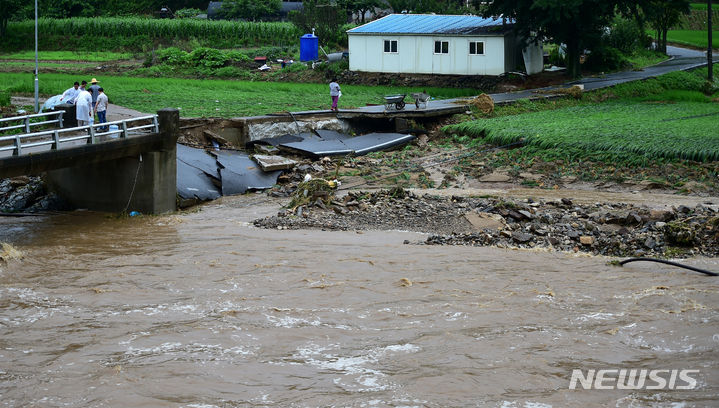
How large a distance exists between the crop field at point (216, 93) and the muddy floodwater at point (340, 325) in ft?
48.3

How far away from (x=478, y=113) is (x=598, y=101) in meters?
7.80

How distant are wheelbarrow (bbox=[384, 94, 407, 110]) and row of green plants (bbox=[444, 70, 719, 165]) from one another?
7.62 ft

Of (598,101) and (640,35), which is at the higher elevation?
(640,35)

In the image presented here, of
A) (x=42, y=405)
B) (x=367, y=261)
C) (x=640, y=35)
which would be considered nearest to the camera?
(x=42, y=405)

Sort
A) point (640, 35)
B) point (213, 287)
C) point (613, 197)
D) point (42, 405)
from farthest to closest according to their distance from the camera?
point (640, 35), point (613, 197), point (213, 287), point (42, 405)

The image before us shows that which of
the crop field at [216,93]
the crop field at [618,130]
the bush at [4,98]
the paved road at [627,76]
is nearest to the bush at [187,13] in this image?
the crop field at [216,93]

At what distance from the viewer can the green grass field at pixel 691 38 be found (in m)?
67.1

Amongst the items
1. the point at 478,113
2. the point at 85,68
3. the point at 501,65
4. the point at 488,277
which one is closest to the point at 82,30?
the point at 85,68

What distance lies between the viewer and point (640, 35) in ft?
204

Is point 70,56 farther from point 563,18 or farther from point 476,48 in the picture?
point 563,18

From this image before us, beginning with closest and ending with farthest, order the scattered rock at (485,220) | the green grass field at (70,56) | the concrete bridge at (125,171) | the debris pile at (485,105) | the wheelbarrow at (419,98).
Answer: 1. the scattered rock at (485,220)
2. the concrete bridge at (125,171)
3. the wheelbarrow at (419,98)
4. the debris pile at (485,105)
5. the green grass field at (70,56)

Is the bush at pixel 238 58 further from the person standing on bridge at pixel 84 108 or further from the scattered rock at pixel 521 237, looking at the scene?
the scattered rock at pixel 521 237

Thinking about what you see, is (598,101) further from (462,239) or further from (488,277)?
(488,277)

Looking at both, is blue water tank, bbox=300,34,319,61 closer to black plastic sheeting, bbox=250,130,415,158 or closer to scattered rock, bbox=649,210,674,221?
black plastic sheeting, bbox=250,130,415,158
